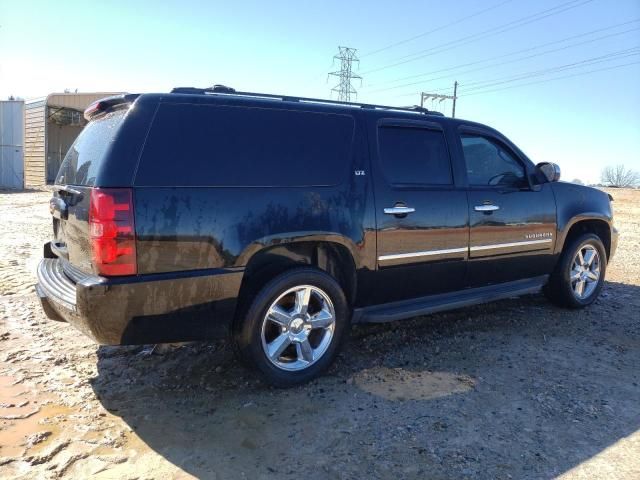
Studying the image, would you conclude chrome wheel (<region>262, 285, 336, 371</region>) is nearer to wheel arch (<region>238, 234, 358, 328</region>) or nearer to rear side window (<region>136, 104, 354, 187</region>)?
wheel arch (<region>238, 234, 358, 328</region>)

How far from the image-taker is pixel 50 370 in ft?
13.2

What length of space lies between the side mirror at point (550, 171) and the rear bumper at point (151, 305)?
3.32 metres

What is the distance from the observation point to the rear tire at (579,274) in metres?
5.60

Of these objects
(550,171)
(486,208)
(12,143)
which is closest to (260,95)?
(486,208)

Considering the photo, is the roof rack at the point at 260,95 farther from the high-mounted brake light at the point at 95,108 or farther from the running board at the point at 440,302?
the running board at the point at 440,302

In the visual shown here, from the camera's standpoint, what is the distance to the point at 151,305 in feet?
10.5

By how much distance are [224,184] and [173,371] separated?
5.19ft

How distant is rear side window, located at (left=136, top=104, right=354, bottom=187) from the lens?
327 centimetres

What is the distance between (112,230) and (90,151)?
815mm

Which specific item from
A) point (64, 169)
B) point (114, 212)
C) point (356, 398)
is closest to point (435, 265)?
point (356, 398)

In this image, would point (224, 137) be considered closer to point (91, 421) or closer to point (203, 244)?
point (203, 244)

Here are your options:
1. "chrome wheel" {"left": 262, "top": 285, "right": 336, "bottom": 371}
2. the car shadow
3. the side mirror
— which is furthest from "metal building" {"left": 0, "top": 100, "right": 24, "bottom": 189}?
the side mirror

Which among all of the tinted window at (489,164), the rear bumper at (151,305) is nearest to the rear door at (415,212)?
the tinted window at (489,164)

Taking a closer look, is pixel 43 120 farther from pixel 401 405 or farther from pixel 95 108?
pixel 401 405
